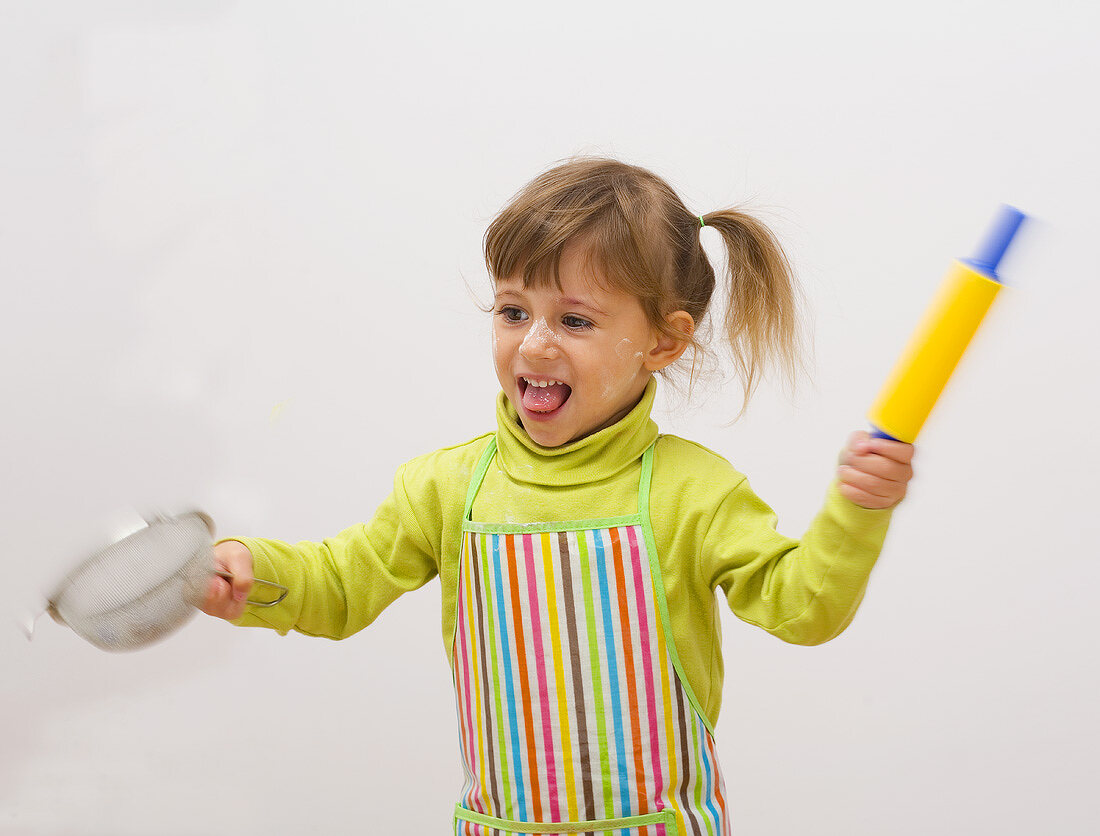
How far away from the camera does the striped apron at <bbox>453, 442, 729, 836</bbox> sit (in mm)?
883

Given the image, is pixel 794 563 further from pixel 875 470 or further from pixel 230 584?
pixel 230 584

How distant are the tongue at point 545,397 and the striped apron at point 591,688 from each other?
8 centimetres

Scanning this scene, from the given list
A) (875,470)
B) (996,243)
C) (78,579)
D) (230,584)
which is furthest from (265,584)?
(996,243)

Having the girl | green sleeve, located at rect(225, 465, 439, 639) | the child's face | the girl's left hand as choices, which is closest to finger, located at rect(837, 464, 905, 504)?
the girl's left hand

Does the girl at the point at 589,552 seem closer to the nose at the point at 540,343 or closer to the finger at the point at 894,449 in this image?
the nose at the point at 540,343

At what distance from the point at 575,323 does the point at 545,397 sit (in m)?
0.06

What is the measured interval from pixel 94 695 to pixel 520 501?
1068 millimetres

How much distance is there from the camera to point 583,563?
2.90ft

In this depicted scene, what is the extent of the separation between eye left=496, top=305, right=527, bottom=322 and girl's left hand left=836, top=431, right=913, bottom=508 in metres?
0.27

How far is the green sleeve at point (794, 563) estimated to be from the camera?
0.78 meters

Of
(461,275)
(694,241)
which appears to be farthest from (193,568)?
(461,275)

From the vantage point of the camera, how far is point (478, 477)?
37.0 inches

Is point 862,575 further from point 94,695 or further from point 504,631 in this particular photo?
point 94,695

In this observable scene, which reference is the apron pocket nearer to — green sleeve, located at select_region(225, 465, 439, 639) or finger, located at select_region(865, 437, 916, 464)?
green sleeve, located at select_region(225, 465, 439, 639)
